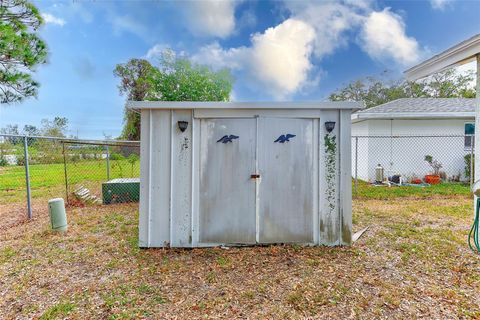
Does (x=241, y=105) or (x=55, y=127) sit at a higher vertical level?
(x=55, y=127)

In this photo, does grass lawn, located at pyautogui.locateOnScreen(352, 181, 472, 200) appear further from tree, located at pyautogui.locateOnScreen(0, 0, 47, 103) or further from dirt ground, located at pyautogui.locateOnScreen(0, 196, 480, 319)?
tree, located at pyautogui.locateOnScreen(0, 0, 47, 103)

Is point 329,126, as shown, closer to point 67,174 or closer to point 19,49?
point 19,49

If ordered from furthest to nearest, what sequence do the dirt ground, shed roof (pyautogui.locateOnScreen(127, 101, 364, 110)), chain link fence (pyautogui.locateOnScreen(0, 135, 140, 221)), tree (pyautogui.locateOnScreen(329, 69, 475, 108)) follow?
tree (pyautogui.locateOnScreen(329, 69, 475, 108)) < chain link fence (pyautogui.locateOnScreen(0, 135, 140, 221)) < shed roof (pyautogui.locateOnScreen(127, 101, 364, 110)) < the dirt ground

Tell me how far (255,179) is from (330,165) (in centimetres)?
111

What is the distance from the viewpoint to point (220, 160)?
12.5 feet

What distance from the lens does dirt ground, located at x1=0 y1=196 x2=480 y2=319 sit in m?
2.41

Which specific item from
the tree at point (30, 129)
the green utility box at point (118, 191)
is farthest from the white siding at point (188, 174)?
the tree at point (30, 129)

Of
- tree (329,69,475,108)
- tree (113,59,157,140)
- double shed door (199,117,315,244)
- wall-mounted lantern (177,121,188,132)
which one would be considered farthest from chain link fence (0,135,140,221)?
tree (329,69,475,108)

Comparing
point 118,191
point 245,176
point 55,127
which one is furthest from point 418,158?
point 55,127

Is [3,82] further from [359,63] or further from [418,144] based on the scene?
[359,63]

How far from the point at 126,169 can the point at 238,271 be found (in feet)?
25.0

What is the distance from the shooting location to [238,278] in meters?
2.99

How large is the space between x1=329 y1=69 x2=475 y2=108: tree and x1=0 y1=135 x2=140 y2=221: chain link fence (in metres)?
20.0

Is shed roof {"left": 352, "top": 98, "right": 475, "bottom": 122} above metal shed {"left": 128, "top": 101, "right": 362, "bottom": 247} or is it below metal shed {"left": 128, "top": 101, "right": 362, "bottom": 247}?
above
